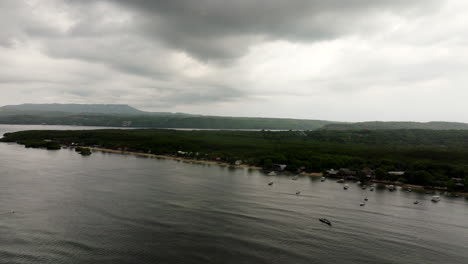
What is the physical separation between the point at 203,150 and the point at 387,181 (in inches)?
2440

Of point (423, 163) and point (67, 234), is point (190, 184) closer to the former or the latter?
point (67, 234)

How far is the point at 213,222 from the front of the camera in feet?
118

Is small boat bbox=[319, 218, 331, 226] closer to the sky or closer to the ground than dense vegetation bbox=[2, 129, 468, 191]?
closer to the ground

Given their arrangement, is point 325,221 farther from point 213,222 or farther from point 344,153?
point 344,153

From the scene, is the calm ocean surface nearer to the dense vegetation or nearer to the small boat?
the small boat

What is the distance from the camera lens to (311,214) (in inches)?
1601

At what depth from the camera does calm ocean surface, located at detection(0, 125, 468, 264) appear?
27.8 metres

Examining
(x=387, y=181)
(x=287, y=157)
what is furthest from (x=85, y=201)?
(x=387, y=181)

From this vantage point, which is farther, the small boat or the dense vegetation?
the dense vegetation

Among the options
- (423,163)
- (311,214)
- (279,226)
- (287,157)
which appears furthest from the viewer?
(287,157)

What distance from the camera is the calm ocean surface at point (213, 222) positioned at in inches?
1096

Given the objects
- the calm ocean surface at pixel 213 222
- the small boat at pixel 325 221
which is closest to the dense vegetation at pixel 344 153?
the calm ocean surface at pixel 213 222

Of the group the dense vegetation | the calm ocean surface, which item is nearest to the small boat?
the calm ocean surface

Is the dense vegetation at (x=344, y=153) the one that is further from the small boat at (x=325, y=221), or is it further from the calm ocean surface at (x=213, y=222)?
the small boat at (x=325, y=221)
